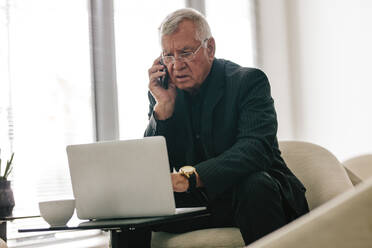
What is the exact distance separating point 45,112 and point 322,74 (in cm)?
227

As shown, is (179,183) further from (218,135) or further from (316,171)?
(316,171)

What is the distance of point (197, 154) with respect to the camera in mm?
1801

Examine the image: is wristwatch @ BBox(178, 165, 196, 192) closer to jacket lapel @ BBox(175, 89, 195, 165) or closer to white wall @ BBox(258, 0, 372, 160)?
jacket lapel @ BBox(175, 89, 195, 165)

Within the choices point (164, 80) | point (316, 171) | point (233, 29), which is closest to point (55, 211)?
point (164, 80)

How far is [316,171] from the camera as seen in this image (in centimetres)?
185

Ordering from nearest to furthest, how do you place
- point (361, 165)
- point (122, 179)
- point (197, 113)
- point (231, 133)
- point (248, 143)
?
1. point (122, 179)
2. point (248, 143)
3. point (231, 133)
4. point (197, 113)
5. point (361, 165)

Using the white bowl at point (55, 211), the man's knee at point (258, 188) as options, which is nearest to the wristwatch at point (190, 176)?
the man's knee at point (258, 188)

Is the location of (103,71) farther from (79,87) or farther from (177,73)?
(177,73)

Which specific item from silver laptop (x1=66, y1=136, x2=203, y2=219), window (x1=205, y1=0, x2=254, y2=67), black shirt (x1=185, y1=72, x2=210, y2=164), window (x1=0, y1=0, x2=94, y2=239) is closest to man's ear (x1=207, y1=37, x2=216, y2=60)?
black shirt (x1=185, y1=72, x2=210, y2=164)

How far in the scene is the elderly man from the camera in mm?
1472

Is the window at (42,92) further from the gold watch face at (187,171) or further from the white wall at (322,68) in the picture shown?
the white wall at (322,68)

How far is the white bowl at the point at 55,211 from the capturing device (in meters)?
1.39

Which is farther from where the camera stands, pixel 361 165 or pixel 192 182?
pixel 361 165

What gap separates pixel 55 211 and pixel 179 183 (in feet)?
1.18
